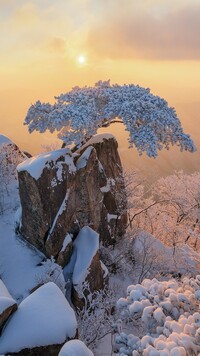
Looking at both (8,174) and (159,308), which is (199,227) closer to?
(8,174)

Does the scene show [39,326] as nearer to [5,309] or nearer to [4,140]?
[5,309]

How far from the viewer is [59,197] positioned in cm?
2042

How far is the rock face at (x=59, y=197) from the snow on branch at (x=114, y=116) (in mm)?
1958

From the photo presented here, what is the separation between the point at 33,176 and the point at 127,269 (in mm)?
10429

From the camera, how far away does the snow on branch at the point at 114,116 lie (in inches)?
793

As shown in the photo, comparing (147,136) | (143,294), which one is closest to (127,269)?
(147,136)

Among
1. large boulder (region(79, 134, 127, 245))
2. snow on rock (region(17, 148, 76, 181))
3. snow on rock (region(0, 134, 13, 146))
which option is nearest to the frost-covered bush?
snow on rock (region(17, 148, 76, 181))

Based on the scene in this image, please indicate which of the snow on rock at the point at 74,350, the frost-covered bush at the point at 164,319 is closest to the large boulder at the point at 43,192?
the frost-covered bush at the point at 164,319

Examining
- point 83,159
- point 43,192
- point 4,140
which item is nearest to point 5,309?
point 43,192

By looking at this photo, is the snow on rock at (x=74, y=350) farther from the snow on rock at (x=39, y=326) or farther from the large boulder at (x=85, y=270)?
the large boulder at (x=85, y=270)

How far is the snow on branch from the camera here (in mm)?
20141

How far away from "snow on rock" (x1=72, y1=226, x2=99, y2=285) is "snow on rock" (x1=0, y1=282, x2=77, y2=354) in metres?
8.88

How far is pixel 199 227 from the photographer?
3462 centimetres

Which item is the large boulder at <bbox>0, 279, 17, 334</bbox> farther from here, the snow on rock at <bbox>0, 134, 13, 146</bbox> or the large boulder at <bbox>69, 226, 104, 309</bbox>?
the snow on rock at <bbox>0, 134, 13, 146</bbox>
